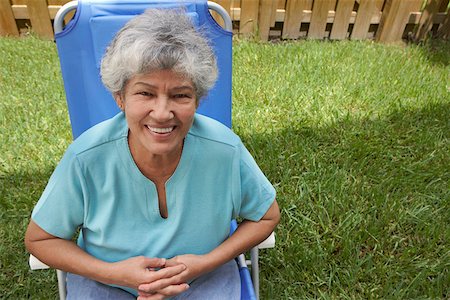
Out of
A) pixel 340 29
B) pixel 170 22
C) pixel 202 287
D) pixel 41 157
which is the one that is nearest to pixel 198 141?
pixel 170 22

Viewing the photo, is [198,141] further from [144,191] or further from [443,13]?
[443,13]

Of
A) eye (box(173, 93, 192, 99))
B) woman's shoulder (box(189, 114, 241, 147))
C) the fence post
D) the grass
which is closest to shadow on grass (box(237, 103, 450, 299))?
the grass

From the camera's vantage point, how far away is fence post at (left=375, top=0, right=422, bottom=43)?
5.03m

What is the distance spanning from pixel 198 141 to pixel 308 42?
12.0 feet

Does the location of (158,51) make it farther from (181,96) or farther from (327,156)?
(327,156)

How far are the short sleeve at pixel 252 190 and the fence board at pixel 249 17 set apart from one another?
3494mm

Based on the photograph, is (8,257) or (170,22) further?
(8,257)

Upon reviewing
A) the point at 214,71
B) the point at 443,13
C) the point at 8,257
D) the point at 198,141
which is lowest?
the point at 8,257

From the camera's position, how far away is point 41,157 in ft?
10.5

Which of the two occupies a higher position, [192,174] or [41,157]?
[192,174]

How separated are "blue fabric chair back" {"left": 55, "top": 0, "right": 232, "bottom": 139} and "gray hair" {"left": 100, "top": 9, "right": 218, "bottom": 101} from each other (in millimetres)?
484

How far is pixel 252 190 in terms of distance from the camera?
1.70m

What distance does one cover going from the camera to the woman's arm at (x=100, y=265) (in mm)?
1615

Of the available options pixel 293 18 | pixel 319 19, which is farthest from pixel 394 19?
pixel 293 18
